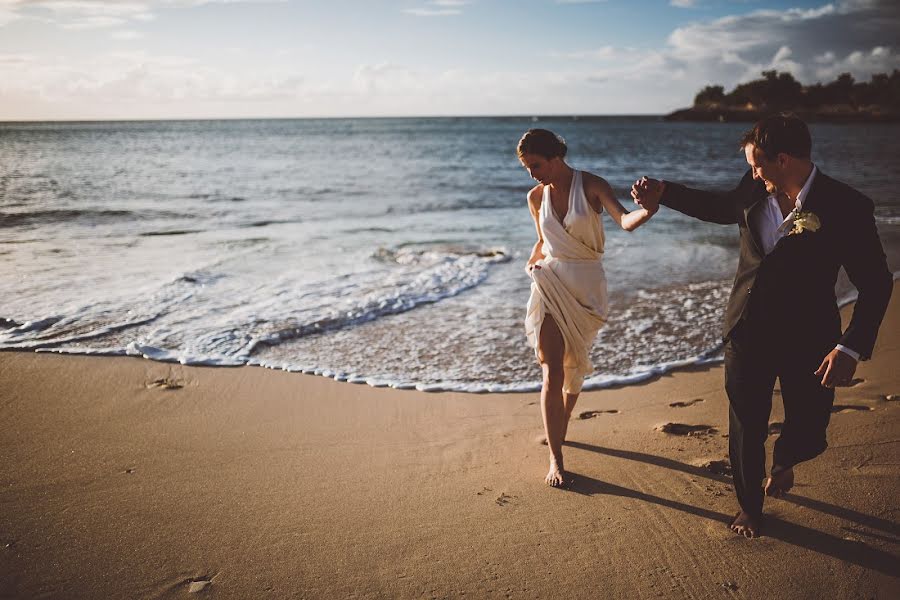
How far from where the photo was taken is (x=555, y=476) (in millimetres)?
3676

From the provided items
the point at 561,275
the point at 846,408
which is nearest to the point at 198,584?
the point at 561,275

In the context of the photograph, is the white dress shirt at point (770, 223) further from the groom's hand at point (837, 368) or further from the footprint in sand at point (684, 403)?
the footprint in sand at point (684, 403)

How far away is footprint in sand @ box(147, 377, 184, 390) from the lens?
521 centimetres

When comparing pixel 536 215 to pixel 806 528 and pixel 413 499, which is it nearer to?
pixel 413 499

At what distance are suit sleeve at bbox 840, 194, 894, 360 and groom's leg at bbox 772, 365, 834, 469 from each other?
1.13 feet

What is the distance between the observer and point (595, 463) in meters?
3.91

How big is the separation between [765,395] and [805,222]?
0.87 m

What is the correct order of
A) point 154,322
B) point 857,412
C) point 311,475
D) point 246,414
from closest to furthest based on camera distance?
point 311,475, point 857,412, point 246,414, point 154,322

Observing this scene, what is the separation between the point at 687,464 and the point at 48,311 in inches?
279

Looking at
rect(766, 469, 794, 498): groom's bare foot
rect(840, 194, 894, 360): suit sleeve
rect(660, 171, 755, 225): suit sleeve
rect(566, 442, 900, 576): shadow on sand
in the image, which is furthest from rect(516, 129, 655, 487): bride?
rect(840, 194, 894, 360): suit sleeve

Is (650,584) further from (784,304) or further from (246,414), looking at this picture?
(246,414)

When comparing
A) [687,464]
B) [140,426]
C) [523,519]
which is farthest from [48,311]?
[687,464]

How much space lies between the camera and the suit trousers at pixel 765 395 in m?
2.89

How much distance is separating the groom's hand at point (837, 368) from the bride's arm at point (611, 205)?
3.83 feet
